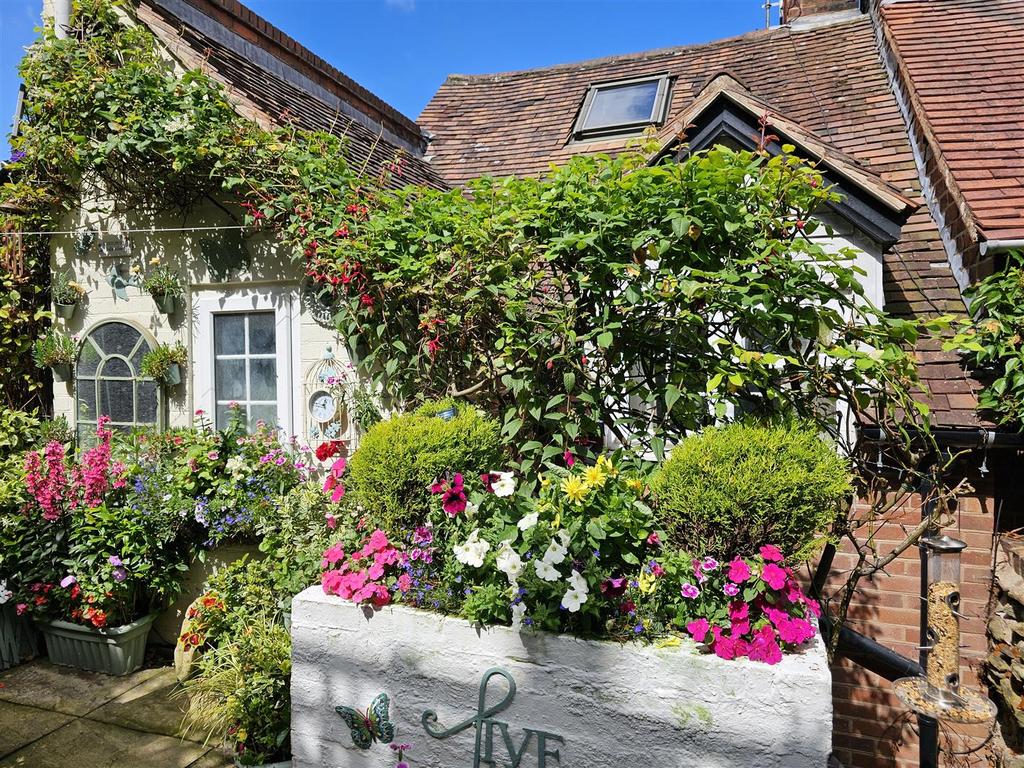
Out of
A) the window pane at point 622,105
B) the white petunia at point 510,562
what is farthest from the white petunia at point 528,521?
the window pane at point 622,105

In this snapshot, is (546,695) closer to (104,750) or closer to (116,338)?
(104,750)

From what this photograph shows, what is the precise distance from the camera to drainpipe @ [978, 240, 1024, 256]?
4.14m

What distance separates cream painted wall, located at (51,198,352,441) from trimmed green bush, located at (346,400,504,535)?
1671 mm

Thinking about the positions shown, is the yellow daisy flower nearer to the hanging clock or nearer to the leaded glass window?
the hanging clock

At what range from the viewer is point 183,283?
5.46m

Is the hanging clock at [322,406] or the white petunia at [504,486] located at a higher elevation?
the hanging clock at [322,406]

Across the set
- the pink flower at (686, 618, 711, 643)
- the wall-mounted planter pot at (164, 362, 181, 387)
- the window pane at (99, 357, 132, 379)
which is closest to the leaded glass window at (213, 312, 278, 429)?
the wall-mounted planter pot at (164, 362, 181, 387)

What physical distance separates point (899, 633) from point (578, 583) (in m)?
2.87

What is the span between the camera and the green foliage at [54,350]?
18.9 ft

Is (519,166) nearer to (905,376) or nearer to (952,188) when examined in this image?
(952,188)

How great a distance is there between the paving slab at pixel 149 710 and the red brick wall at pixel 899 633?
4.44 m

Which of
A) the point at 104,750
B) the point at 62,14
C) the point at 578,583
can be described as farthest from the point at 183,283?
the point at 578,583

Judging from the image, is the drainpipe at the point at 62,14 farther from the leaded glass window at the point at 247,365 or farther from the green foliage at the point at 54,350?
the leaded glass window at the point at 247,365

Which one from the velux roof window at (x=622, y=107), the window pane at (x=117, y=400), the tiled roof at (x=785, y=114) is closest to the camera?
the tiled roof at (x=785, y=114)
